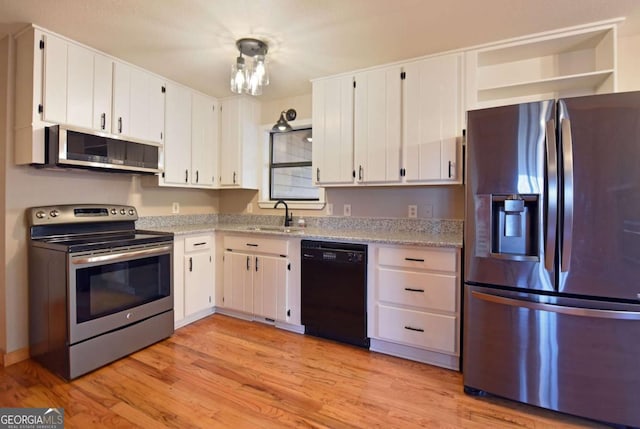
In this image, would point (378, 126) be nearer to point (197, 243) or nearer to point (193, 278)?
point (197, 243)

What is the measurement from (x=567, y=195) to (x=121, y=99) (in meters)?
3.18

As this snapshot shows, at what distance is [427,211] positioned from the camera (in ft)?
9.12

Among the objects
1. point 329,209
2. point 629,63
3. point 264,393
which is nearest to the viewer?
point 264,393

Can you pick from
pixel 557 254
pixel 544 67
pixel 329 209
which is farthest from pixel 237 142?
pixel 557 254

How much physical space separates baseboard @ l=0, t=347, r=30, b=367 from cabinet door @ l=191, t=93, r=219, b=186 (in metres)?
1.83

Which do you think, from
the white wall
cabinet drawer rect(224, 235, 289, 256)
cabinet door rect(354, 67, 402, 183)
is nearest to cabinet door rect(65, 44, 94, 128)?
cabinet drawer rect(224, 235, 289, 256)

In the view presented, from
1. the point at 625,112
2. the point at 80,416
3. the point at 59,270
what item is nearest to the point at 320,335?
the point at 80,416

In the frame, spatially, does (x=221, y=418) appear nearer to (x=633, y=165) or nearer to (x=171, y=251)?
(x=171, y=251)

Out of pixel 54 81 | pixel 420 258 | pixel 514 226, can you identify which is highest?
pixel 54 81

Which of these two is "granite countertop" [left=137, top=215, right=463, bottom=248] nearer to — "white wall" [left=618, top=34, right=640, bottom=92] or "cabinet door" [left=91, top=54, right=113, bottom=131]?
"cabinet door" [left=91, top=54, right=113, bottom=131]

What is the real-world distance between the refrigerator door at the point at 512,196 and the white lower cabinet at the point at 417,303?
10.8 inches

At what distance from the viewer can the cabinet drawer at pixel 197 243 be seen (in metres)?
2.89

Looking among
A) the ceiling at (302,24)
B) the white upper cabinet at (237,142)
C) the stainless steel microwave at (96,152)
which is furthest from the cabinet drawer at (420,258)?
the stainless steel microwave at (96,152)

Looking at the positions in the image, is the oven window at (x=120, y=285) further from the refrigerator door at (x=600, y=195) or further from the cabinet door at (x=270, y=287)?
the refrigerator door at (x=600, y=195)
